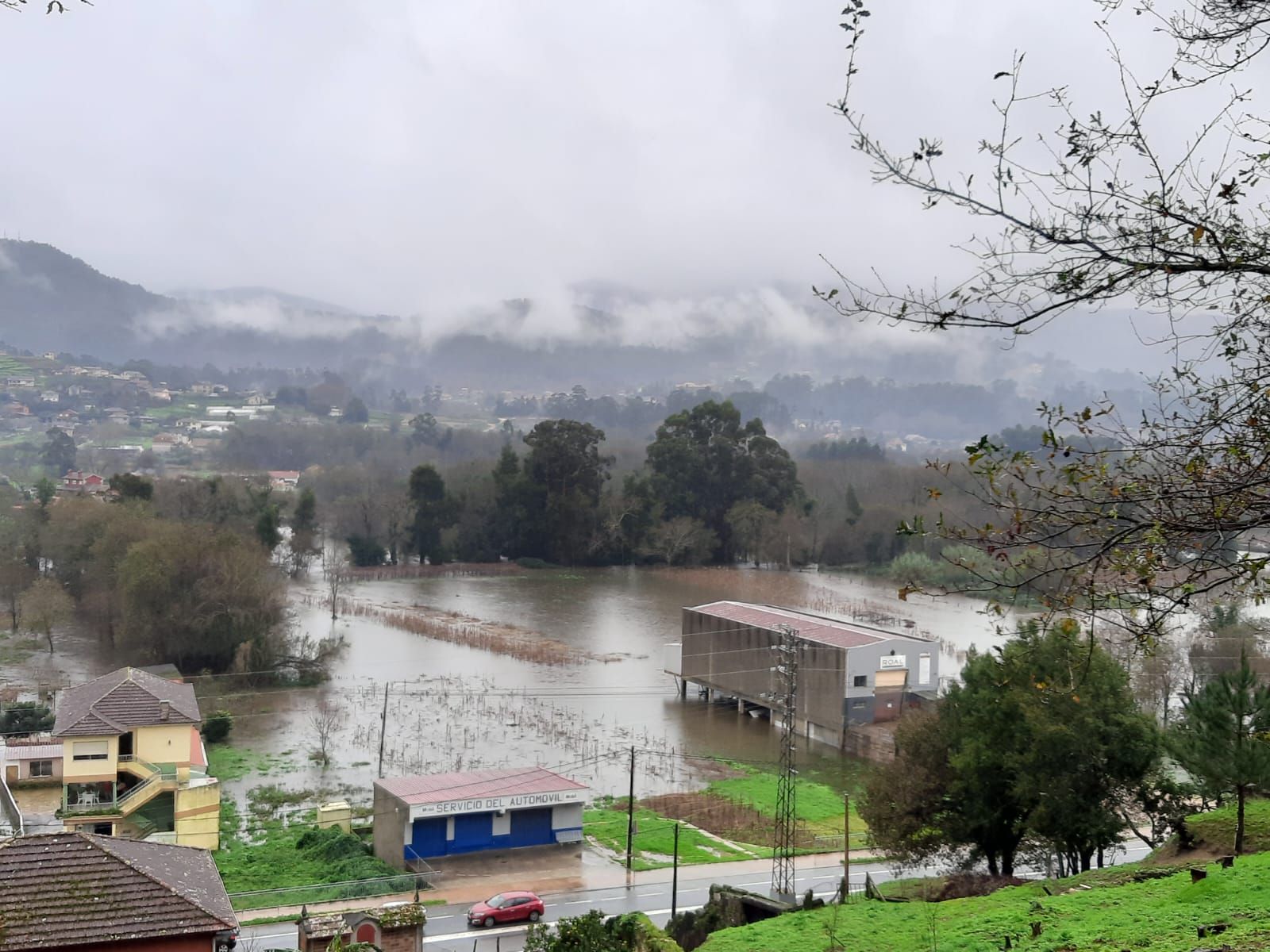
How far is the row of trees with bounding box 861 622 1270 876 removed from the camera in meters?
9.95

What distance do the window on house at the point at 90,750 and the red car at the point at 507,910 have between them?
5.80 m

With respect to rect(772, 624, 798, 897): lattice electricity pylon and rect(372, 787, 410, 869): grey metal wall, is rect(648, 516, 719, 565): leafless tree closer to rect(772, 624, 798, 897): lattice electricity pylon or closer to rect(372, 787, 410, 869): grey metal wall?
rect(772, 624, 798, 897): lattice electricity pylon

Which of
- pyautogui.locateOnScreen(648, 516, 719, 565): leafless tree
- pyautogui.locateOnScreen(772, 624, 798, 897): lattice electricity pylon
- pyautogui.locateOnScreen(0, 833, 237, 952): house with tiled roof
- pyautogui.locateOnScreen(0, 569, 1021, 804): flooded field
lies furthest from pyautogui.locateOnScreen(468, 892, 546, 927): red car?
pyautogui.locateOnScreen(648, 516, 719, 565): leafless tree

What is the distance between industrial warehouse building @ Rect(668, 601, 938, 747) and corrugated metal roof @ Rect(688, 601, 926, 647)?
2 cm

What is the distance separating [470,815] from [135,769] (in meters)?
4.48

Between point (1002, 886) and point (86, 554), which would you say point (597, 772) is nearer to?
point (1002, 886)

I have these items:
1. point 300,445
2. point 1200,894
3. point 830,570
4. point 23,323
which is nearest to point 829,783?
point 1200,894

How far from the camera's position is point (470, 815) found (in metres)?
14.3

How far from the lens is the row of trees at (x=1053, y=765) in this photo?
995cm

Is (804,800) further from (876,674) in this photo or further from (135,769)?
(135,769)

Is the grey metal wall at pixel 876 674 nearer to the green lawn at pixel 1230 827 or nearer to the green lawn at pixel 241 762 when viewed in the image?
the green lawn at pixel 241 762

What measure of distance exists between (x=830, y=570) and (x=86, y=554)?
25670 mm

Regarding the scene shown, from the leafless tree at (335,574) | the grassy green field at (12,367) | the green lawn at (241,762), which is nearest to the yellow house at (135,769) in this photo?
the green lawn at (241,762)

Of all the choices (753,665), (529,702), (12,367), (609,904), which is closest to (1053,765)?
(609,904)
